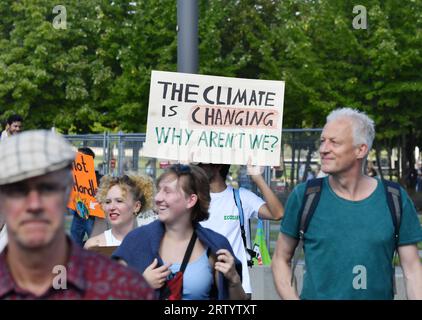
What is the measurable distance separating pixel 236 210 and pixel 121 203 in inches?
30.7

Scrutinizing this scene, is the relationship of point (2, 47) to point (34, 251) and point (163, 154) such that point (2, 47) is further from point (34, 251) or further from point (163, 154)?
point (34, 251)

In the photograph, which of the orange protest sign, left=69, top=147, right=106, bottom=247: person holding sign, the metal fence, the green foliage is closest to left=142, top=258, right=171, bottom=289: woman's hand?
left=69, top=147, right=106, bottom=247: person holding sign

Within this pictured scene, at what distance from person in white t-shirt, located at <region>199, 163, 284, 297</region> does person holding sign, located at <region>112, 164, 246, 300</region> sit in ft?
5.42

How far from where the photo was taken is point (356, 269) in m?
5.05

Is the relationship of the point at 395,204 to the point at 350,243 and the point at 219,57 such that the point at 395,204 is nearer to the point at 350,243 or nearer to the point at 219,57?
the point at 350,243

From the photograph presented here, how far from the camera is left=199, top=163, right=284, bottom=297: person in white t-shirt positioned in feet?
23.7

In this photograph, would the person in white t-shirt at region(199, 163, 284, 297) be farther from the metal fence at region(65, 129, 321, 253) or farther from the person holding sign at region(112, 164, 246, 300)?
the metal fence at region(65, 129, 321, 253)

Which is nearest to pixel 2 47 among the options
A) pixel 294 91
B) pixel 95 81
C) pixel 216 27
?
pixel 95 81

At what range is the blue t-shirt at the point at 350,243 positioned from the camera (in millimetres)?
5066

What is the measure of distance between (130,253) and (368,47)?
30645 millimetres

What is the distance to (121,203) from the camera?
7449 millimetres

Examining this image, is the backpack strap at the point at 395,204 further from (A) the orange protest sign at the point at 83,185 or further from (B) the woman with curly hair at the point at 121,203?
(A) the orange protest sign at the point at 83,185
